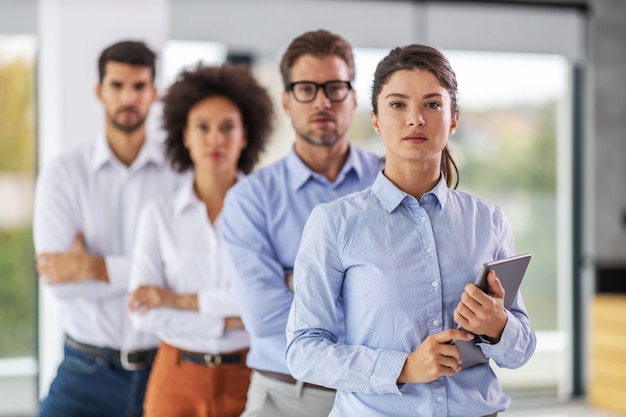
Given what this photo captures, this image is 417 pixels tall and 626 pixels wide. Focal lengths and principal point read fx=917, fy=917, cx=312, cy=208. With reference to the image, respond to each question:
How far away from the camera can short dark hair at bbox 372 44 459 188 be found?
5.47ft

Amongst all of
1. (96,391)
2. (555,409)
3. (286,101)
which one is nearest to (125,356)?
(96,391)

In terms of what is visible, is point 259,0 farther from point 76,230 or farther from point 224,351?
point 224,351

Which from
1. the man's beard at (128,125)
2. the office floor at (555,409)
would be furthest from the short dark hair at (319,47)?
the office floor at (555,409)

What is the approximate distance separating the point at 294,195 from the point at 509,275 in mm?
998

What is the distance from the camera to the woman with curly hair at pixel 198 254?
285 cm

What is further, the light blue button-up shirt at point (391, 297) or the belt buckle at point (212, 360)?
the belt buckle at point (212, 360)

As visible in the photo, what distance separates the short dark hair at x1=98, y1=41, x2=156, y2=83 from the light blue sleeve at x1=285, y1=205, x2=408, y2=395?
1896 mm

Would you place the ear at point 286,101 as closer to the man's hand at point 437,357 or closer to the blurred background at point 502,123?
the man's hand at point 437,357

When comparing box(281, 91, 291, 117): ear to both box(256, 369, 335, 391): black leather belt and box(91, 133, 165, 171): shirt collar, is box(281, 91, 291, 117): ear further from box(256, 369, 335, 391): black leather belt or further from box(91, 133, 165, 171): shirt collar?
box(91, 133, 165, 171): shirt collar

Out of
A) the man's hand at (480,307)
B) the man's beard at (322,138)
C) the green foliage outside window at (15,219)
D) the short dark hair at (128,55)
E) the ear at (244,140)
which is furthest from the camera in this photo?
the green foliage outside window at (15,219)

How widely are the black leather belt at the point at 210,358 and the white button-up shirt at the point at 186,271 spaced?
2cm

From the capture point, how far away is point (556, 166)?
633 centimetres

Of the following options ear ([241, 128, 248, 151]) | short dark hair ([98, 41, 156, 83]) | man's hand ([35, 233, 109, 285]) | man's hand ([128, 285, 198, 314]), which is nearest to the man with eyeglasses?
man's hand ([128, 285, 198, 314])

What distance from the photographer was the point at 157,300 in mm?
2920
